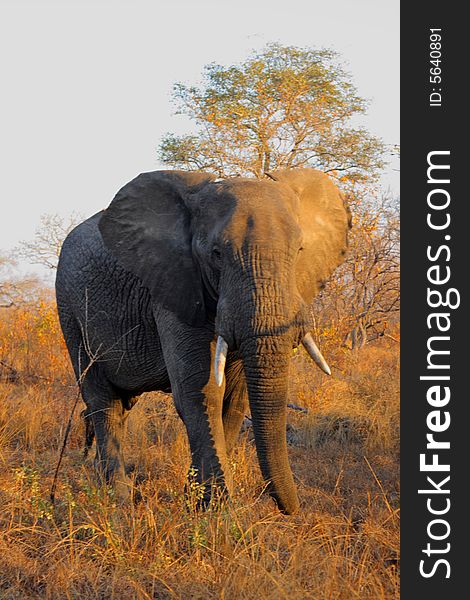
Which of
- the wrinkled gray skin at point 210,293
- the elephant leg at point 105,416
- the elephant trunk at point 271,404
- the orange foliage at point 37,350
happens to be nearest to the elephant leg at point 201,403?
the wrinkled gray skin at point 210,293

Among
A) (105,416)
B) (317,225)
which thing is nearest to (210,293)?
(317,225)

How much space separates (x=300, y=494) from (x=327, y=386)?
3.20m

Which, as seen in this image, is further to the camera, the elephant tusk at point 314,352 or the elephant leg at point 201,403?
the elephant leg at point 201,403

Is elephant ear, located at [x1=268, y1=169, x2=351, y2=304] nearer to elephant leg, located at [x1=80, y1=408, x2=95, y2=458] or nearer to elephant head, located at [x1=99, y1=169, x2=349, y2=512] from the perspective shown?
elephant head, located at [x1=99, y1=169, x2=349, y2=512]

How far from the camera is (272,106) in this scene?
14.2 metres

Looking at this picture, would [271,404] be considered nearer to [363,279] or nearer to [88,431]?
[88,431]

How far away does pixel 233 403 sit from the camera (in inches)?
206

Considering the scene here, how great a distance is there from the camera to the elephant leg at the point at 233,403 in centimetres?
511

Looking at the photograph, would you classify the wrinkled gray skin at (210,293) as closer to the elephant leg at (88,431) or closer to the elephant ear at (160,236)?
the elephant ear at (160,236)

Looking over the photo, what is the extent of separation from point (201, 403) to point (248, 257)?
3.29 ft

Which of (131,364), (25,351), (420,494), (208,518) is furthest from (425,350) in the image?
(25,351)

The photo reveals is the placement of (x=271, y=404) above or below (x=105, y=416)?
above

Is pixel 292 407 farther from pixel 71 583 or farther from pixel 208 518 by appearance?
pixel 71 583

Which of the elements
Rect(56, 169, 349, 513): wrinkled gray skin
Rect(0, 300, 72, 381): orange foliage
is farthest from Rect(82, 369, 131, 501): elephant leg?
Rect(0, 300, 72, 381): orange foliage
